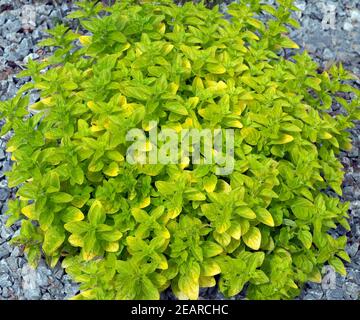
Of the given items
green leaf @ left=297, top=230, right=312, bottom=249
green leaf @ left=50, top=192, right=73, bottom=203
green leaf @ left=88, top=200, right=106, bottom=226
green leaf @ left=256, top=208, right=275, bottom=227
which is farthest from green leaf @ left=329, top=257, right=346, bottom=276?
green leaf @ left=50, top=192, right=73, bottom=203

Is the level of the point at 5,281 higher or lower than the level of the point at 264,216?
lower

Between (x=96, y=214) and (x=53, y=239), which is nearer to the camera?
(x=96, y=214)

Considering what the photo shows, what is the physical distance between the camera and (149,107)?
10.9 ft

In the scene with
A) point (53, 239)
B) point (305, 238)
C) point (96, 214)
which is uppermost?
point (96, 214)

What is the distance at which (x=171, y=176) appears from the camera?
3191mm

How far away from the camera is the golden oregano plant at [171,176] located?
3066mm

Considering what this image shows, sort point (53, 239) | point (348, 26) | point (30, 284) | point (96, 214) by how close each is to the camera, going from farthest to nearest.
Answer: point (348, 26)
point (30, 284)
point (53, 239)
point (96, 214)

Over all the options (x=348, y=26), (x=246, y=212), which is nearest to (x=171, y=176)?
(x=246, y=212)

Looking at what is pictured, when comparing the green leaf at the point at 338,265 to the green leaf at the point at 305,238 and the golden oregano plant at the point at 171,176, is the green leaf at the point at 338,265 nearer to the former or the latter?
the golden oregano plant at the point at 171,176

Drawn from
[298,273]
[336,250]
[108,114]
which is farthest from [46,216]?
[336,250]

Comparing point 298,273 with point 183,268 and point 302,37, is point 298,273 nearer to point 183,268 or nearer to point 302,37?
point 183,268

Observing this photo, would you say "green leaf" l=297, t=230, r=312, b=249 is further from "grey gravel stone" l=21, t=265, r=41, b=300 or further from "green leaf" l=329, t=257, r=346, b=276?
"grey gravel stone" l=21, t=265, r=41, b=300

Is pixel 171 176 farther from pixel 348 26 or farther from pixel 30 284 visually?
pixel 348 26

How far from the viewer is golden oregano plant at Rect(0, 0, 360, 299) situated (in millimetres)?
3066
